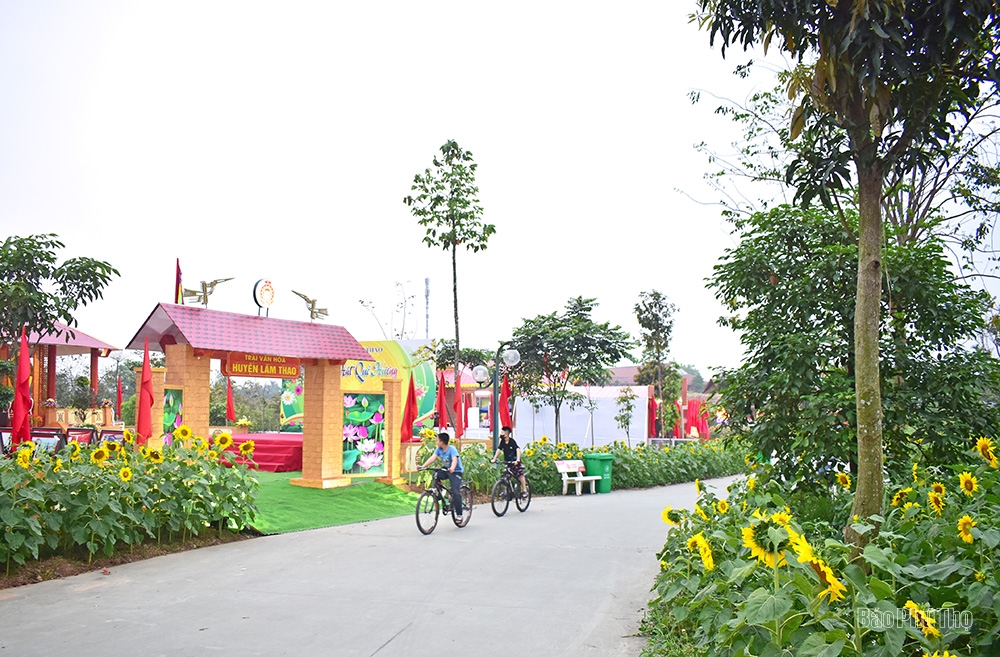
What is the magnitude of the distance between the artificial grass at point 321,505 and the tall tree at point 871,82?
9387 millimetres

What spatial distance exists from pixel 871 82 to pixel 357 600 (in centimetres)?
615

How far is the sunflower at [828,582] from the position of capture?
3659 mm

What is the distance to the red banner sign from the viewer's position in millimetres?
15812

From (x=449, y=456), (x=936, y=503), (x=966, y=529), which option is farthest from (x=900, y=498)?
(x=449, y=456)

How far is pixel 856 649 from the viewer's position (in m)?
3.59

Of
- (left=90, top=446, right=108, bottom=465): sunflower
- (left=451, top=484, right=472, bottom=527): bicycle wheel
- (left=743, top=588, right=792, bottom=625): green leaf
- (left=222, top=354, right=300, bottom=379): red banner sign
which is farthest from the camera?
(left=222, top=354, right=300, bottom=379): red banner sign

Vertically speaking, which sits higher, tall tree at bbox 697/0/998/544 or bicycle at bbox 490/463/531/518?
tall tree at bbox 697/0/998/544

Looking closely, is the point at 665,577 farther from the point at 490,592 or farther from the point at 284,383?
the point at 284,383

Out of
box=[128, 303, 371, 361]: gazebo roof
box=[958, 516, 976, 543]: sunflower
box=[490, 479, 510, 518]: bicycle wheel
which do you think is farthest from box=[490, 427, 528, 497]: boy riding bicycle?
box=[958, 516, 976, 543]: sunflower

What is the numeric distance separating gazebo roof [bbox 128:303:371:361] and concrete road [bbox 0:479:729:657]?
4.95 m

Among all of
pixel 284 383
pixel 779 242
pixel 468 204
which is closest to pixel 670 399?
pixel 284 383

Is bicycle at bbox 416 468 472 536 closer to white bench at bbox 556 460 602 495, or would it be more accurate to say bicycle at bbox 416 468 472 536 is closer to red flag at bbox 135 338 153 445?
red flag at bbox 135 338 153 445

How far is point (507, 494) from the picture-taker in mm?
14414

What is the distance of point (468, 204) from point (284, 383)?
12.9 m
